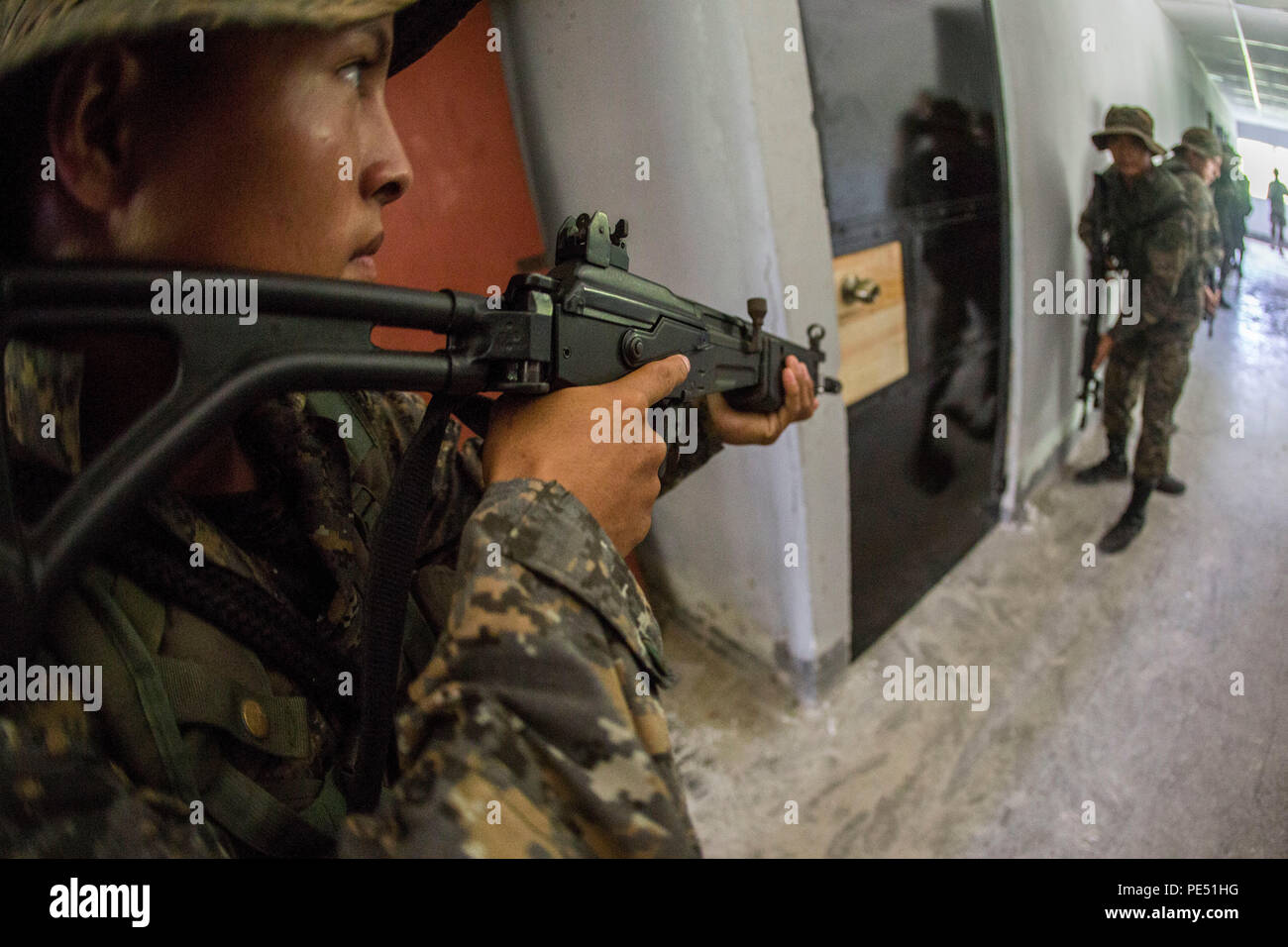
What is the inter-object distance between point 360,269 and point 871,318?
135 cm

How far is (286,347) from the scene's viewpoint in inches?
17.4

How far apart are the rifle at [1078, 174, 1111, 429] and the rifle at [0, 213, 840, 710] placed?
1.27 meters

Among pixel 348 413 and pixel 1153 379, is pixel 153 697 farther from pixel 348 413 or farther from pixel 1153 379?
pixel 1153 379

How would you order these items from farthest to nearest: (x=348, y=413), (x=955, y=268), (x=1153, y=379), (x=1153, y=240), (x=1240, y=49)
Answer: (x=955, y=268) < (x=1153, y=379) < (x=1153, y=240) < (x=1240, y=49) < (x=348, y=413)

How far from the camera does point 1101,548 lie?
1.49 metres

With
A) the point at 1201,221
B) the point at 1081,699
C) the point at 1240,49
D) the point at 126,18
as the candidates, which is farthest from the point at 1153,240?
the point at 126,18

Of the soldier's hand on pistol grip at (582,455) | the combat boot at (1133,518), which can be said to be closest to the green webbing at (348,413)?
the soldier's hand on pistol grip at (582,455)

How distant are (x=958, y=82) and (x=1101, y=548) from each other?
1.23 metres

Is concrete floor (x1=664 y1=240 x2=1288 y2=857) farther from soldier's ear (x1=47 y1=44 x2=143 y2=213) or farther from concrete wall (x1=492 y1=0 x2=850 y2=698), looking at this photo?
soldier's ear (x1=47 y1=44 x2=143 y2=213)

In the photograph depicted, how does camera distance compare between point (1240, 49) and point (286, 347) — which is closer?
point (286, 347)

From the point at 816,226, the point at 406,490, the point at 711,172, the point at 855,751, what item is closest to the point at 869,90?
the point at 816,226

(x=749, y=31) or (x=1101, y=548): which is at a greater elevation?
(x=749, y=31)

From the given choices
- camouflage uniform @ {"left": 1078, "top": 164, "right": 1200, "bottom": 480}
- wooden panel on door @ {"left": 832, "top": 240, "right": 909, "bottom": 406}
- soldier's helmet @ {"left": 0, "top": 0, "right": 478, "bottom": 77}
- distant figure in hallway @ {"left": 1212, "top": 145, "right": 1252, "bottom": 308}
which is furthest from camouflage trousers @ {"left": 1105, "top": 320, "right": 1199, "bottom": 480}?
soldier's helmet @ {"left": 0, "top": 0, "right": 478, "bottom": 77}
